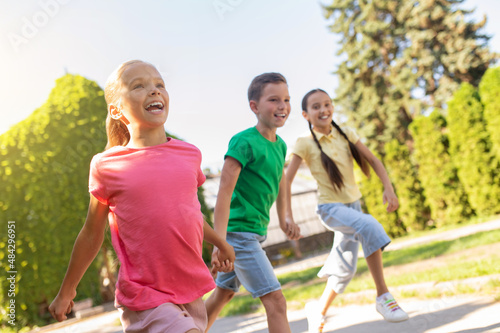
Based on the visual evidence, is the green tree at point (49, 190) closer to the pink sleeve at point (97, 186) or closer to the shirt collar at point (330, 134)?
the shirt collar at point (330, 134)

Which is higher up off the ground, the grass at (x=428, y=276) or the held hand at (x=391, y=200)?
the held hand at (x=391, y=200)

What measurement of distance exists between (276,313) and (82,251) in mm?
1193

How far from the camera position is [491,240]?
6.65m

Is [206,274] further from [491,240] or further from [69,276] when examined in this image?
[491,240]

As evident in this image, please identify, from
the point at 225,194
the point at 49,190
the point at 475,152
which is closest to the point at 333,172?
the point at 225,194

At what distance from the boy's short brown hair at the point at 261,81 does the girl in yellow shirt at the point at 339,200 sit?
30.7 inches

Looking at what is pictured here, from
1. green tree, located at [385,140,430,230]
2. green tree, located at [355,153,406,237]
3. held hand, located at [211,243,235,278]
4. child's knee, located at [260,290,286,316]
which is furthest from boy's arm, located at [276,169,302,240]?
green tree, located at [385,140,430,230]

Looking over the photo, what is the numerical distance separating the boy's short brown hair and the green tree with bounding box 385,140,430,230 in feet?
40.9

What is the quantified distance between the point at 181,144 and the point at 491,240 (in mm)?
6152

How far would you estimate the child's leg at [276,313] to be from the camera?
256 cm

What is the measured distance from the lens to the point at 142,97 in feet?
6.57

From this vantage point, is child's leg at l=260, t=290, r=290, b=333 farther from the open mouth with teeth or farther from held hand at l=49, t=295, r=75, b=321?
the open mouth with teeth

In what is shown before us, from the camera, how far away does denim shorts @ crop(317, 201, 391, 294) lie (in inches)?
126

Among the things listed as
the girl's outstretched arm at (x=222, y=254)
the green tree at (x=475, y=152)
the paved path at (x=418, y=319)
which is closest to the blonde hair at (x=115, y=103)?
the girl's outstretched arm at (x=222, y=254)
